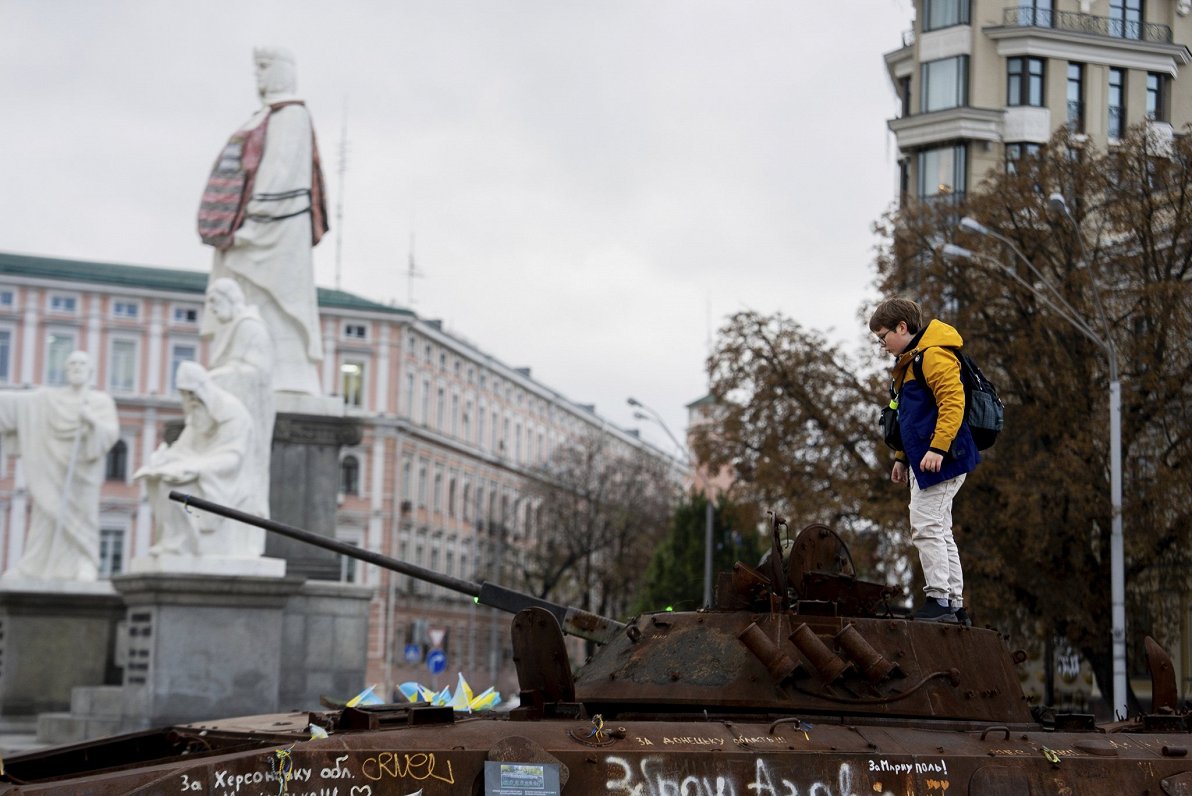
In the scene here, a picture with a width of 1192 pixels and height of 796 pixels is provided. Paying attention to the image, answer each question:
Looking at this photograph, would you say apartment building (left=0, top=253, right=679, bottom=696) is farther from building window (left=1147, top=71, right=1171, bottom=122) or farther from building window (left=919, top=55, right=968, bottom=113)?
building window (left=1147, top=71, right=1171, bottom=122)

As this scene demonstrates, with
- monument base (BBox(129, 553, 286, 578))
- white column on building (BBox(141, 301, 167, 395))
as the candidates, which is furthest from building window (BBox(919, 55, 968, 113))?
white column on building (BBox(141, 301, 167, 395))

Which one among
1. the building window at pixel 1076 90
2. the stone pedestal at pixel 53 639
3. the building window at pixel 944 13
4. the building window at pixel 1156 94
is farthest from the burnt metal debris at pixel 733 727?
the building window at pixel 944 13

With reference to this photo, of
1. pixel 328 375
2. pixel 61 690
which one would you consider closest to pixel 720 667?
pixel 61 690

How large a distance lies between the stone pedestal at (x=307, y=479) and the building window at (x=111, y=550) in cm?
4913

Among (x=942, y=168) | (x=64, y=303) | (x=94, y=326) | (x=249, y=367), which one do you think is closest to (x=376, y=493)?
(x=94, y=326)

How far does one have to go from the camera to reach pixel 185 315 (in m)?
74.1

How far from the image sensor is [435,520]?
79.1 metres

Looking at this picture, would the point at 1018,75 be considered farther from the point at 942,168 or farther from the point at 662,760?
the point at 662,760

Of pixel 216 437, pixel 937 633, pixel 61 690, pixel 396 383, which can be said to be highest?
pixel 396 383

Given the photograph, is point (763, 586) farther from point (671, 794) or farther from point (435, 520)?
point (435, 520)

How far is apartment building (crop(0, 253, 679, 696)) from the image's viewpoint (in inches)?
2800

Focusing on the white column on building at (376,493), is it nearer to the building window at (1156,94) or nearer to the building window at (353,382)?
the building window at (353,382)

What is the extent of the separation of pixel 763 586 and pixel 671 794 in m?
1.71

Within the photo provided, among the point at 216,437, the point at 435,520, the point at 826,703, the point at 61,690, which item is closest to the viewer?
the point at 826,703
